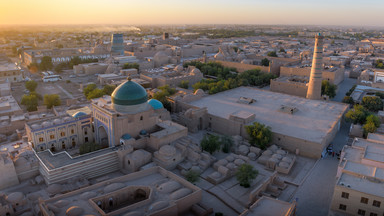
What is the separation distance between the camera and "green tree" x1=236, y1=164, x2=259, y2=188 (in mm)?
19108

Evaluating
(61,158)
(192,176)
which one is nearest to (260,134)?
(192,176)

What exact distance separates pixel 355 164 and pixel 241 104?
15860 millimetres

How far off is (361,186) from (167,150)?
496 inches

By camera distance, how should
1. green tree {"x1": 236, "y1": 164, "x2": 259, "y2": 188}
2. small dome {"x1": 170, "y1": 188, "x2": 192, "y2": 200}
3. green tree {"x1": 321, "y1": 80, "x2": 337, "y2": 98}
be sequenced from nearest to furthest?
small dome {"x1": 170, "y1": 188, "x2": 192, "y2": 200}
green tree {"x1": 236, "y1": 164, "x2": 259, "y2": 188}
green tree {"x1": 321, "y1": 80, "x2": 337, "y2": 98}

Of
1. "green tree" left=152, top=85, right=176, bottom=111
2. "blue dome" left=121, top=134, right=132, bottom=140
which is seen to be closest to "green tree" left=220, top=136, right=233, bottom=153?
"blue dome" left=121, top=134, right=132, bottom=140

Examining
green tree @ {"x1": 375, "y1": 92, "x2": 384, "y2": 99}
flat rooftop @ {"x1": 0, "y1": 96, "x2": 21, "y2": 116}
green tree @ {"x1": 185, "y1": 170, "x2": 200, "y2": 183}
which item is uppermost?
green tree @ {"x1": 375, "y1": 92, "x2": 384, "y2": 99}

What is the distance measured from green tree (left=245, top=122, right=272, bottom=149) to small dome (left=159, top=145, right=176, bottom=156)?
734 cm

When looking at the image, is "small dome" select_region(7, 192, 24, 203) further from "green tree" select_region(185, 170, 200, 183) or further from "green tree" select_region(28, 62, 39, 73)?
"green tree" select_region(28, 62, 39, 73)

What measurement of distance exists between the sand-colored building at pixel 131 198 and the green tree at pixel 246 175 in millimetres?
3648

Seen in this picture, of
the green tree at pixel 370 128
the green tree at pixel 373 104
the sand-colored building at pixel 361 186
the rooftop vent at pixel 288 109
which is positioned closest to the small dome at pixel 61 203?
the sand-colored building at pixel 361 186

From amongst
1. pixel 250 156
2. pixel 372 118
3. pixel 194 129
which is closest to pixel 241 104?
pixel 194 129

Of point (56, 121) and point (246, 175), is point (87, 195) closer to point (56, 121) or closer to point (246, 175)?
point (246, 175)

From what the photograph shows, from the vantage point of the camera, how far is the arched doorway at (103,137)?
79.5 ft

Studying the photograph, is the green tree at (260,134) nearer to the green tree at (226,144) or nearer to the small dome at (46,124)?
the green tree at (226,144)
